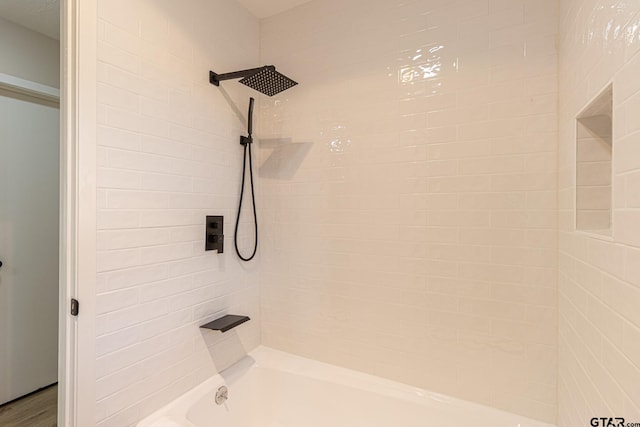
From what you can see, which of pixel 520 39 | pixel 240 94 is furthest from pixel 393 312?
pixel 240 94

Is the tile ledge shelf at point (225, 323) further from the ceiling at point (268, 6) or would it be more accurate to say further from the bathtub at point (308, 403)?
the ceiling at point (268, 6)

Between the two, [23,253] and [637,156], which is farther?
[23,253]

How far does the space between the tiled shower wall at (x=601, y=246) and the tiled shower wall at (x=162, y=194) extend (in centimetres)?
162

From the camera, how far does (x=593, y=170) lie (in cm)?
108

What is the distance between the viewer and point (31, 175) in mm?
2332

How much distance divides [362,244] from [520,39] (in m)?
1.23

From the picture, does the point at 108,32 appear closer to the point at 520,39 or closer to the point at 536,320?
the point at 520,39

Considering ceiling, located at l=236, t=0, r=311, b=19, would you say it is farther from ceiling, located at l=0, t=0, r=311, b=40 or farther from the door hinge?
the door hinge

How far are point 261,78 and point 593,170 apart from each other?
148cm

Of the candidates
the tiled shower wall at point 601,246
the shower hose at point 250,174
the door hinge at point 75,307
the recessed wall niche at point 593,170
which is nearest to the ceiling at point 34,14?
the shower hose at point 250,174

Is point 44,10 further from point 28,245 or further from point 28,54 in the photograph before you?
point 28,245

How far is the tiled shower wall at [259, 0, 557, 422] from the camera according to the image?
4.53 feet

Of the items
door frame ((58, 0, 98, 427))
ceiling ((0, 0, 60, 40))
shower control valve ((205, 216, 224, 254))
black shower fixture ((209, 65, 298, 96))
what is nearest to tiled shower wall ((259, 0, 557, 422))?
black shower fixture ((209, 65, 298, 96))

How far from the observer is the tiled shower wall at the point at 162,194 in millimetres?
1231
